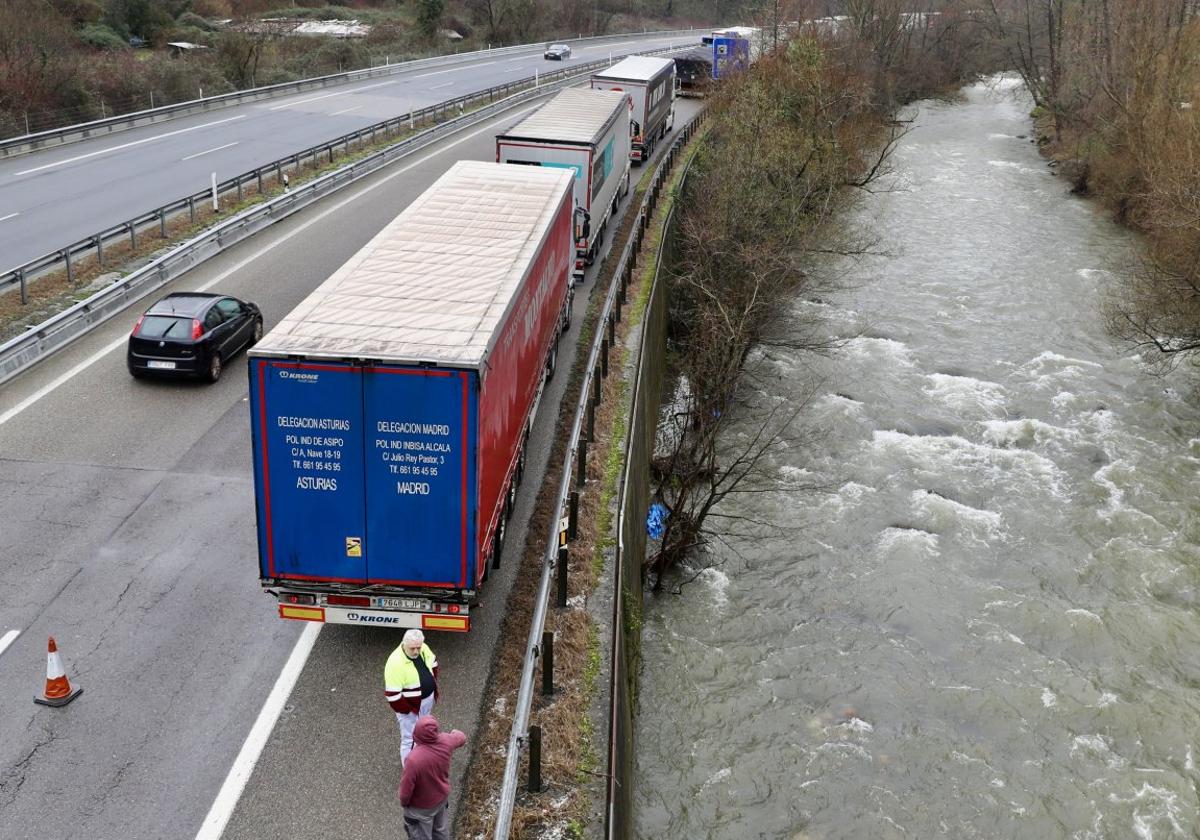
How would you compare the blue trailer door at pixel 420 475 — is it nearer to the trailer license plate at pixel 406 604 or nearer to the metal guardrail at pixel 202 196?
the trailer license plate at pixel 406 604

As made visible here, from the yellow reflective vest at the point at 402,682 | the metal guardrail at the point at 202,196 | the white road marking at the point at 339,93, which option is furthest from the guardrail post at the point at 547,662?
the white road marking at the point at 339,93

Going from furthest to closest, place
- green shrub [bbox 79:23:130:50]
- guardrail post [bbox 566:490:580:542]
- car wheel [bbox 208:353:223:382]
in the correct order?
green shrub [bbox 79:23:130:50]
car wheel [bbox 208:353:223:382]
guardrail post [bbox 566:490:580:542]

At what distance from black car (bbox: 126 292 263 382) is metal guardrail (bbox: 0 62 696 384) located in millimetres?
1749

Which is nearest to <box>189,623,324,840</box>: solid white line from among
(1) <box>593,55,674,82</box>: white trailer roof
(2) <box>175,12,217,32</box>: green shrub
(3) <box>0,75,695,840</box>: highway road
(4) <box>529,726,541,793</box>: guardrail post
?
(3) <box>0,75,695,840</box>: highway road

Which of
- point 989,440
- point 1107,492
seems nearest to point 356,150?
point 989,440

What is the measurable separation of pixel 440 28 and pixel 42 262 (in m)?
65.6

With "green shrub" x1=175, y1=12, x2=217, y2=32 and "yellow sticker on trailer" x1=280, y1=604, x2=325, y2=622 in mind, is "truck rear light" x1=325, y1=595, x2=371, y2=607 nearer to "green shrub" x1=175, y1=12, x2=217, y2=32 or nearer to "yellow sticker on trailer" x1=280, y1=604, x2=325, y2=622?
"yellow sticker on trailer" x1=280, y1=604, x2=325, y2=622

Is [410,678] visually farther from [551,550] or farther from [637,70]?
[637,70]

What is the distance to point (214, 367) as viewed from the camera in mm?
18688

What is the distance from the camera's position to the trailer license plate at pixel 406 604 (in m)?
11.4

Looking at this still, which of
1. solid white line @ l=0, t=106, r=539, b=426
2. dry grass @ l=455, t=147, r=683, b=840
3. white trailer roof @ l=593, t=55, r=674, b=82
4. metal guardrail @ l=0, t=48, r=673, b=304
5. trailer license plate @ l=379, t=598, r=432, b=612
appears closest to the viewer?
dry grass @ l=455, t=147, r=683, b=840

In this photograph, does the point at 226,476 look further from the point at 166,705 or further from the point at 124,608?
the point at 166,705

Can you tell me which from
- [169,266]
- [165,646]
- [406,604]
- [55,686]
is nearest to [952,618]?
[406,604]

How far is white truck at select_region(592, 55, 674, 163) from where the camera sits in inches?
1590
